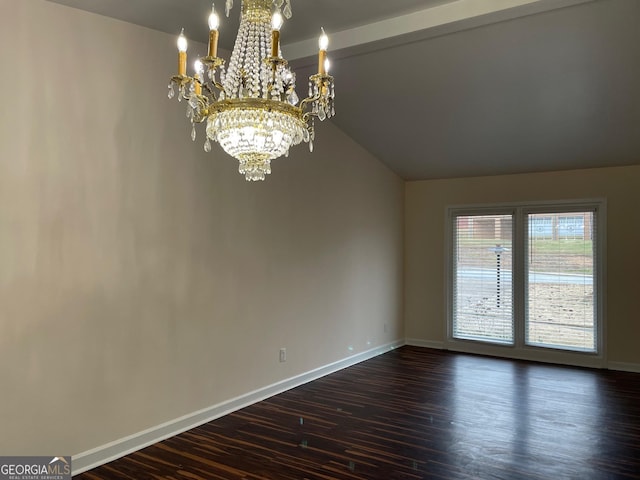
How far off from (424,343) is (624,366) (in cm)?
240

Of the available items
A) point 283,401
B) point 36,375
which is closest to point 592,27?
point 283,401

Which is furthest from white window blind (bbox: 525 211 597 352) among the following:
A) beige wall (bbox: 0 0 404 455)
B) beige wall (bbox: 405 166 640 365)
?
beige wall (bbox: 0 0 404 455)

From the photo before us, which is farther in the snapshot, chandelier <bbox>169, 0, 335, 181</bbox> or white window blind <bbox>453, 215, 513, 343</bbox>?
white window blind <bbox>453, 215, 513, 343</bbox>

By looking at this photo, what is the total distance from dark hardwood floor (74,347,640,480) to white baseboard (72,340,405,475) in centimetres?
6

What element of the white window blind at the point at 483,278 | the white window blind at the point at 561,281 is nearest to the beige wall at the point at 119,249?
the white window blind at the point at 483,278

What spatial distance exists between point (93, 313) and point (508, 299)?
5025 mm

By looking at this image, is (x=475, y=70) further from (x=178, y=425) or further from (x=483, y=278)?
(x=178, y=425)

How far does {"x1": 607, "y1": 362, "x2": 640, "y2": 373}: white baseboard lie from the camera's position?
221 inches

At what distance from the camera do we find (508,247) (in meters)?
6.41

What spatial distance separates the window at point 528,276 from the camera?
19.4 feet

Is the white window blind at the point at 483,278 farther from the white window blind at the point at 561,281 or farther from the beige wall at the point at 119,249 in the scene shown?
the beige wall at the point at 119,249

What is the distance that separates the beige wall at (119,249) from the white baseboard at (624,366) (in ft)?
11.7

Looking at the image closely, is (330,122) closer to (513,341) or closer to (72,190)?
(72,190)

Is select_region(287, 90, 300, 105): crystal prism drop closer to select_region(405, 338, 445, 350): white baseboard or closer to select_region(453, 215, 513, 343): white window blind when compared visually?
select_region(453, 215, 513, 343): white window blind
